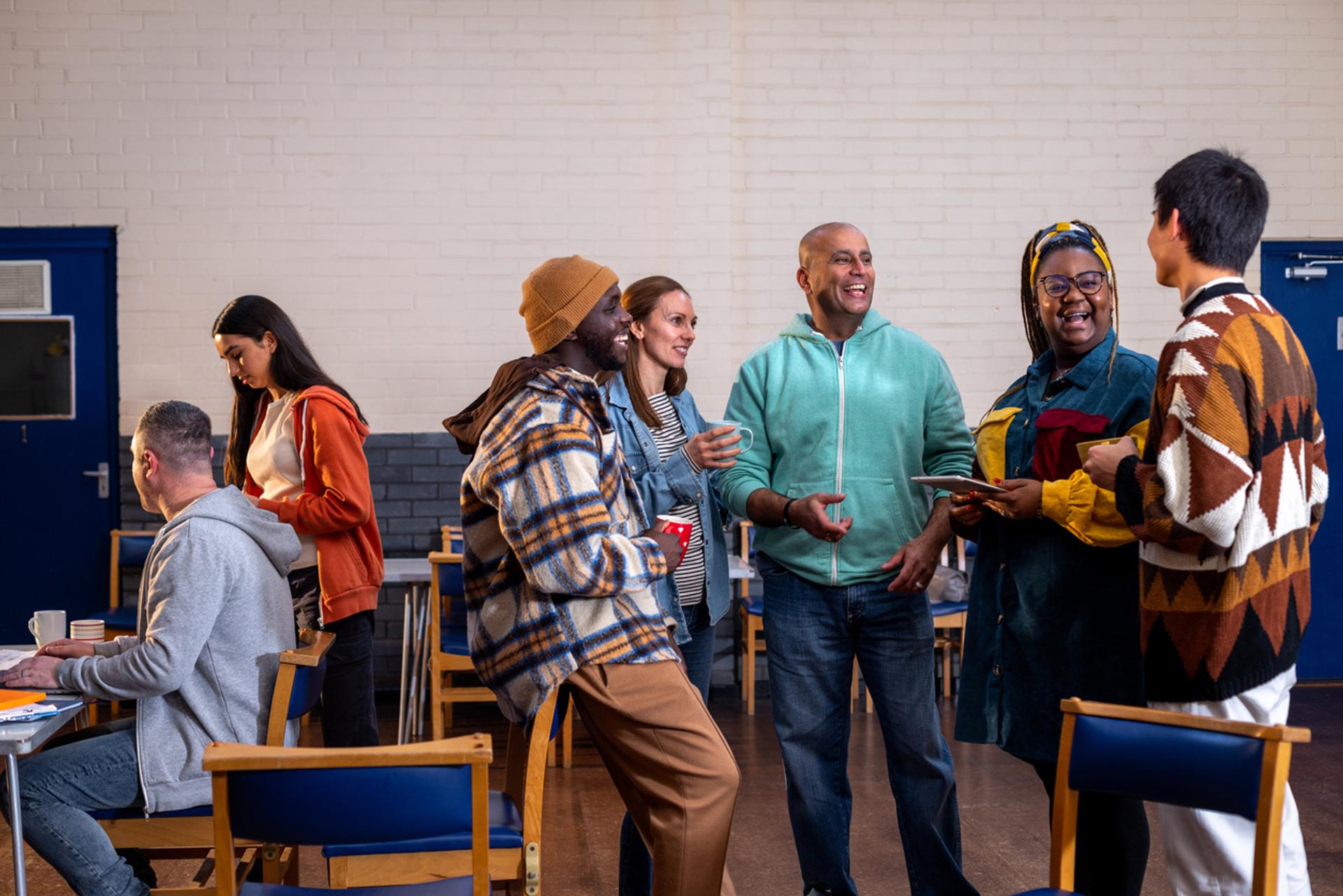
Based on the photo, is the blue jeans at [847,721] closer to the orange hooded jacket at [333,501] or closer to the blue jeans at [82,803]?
the orange hooded jacket at [333,501]

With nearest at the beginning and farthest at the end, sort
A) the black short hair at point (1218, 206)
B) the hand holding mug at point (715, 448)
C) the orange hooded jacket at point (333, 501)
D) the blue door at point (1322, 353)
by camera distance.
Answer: the black short hair at point (1218, 206), the hand holding mug at point (715, 448), the orange hooded jacket at point (333, 501), the blue door at point (1322, 353)

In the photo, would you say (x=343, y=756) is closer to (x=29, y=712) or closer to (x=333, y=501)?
(x=29, y=712)

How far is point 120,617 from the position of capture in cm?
537

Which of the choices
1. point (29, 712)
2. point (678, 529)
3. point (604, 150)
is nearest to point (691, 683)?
point (678, 529)

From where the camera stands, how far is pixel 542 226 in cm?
589

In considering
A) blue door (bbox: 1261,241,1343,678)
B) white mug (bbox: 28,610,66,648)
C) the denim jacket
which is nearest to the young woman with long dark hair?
white mug (bbox: 28,610,66,648)

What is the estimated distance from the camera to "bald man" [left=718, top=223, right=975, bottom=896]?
9.05 feet

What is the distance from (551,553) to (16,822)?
1.19m

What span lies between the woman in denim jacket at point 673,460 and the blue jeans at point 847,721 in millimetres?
204

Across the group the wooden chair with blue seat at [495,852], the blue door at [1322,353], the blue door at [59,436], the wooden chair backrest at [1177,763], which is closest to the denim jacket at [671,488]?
the wooden chair with blue seat at [495,852]

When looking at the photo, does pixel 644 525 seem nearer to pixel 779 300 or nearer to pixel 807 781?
pixel 807 781

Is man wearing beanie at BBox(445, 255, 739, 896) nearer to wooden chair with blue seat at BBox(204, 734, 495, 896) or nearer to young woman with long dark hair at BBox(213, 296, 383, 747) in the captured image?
wooden chair with blue seat at BBox(204, 734, 495, 896)

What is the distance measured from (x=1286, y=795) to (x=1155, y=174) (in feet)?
16.2

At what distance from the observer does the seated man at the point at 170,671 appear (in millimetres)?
A: 2371
